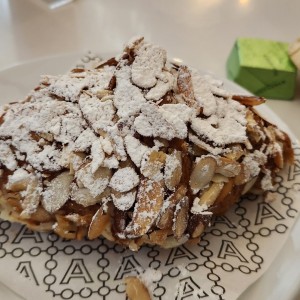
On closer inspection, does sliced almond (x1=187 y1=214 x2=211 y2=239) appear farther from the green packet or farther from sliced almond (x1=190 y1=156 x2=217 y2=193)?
the green packet

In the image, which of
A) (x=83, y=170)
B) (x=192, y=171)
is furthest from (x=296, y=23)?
(x=83, y=170)

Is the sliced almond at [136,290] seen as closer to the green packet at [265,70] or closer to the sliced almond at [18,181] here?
the sliced almond at [18,181]

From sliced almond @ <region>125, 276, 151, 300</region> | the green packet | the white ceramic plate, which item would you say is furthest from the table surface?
sliced almond @ <region>125, 276, 151, 300</region>

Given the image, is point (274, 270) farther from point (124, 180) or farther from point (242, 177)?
point (124, 180)

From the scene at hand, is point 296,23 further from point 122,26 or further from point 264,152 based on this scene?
point 264,152

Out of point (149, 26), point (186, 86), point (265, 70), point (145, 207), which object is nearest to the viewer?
point (145, 207)

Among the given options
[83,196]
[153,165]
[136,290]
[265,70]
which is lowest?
[136,290]

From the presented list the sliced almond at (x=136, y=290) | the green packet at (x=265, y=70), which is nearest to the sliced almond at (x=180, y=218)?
the sliced almond at (x=136, y=290)

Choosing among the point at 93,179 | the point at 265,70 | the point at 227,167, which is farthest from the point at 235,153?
the point at 265,70
